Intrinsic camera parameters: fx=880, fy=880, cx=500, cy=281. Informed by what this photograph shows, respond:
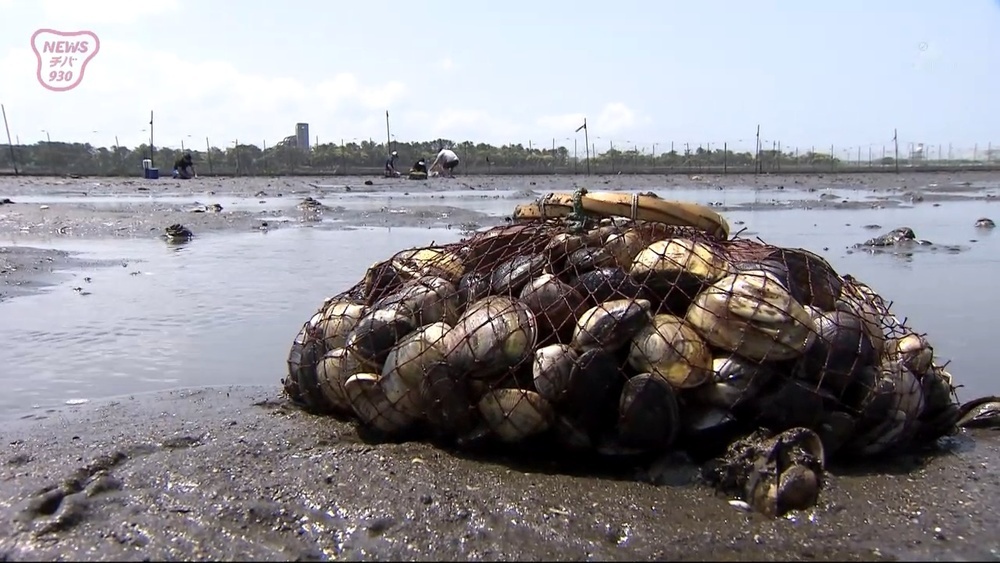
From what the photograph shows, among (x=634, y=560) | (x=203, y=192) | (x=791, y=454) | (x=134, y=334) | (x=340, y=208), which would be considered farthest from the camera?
(x=203, y=192)

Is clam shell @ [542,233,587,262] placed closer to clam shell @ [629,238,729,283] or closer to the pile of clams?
the pile of clams

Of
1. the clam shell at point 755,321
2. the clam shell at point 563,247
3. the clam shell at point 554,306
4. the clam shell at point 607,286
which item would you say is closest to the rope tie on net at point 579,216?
the clam shell at point 563,247

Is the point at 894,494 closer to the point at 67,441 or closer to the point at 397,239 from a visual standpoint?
the point at 67,441

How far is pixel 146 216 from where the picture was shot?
23.1m

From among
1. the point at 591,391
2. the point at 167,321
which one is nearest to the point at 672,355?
the point at 591,391

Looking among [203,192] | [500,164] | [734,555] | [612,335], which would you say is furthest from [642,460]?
[500,164]

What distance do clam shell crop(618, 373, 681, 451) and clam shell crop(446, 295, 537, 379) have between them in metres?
0.64

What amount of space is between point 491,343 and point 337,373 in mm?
1217

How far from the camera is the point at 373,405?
205 inches

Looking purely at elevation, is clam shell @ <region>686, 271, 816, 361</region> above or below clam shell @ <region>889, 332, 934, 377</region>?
above

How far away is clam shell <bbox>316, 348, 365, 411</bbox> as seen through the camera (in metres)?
5.41

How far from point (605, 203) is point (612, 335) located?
1401 millimetres

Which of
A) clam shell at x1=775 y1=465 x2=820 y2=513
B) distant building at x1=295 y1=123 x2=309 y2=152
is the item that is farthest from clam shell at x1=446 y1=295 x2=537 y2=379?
distant building at x1=295 y1=123 x2=309 y2=152

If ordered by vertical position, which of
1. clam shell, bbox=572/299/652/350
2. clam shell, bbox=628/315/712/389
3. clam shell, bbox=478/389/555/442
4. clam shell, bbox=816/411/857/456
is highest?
clam shell, bbox=572/299/652/350
